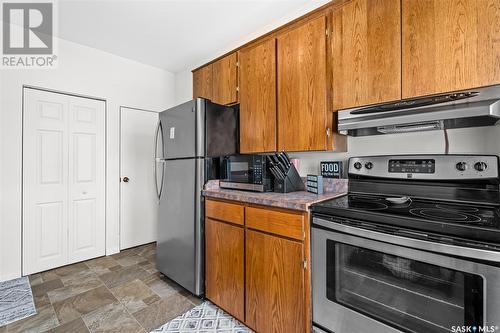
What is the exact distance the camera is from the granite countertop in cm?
143

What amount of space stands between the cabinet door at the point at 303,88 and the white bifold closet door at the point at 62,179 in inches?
95.1

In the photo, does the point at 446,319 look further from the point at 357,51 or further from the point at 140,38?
the point at 140,38

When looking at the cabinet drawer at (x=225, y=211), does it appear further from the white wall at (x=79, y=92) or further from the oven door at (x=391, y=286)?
the white wall at (x=79, y=92)

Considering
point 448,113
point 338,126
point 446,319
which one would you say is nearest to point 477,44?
point 448,113

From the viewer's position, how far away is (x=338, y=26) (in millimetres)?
1669

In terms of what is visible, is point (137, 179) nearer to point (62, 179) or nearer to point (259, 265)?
point (62, 179)

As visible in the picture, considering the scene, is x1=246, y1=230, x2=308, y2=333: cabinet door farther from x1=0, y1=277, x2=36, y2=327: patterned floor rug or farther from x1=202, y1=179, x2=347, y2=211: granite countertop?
x1=0, y1=277, x2=36, y2=327: patterned floor rug

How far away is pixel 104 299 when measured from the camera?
208cm

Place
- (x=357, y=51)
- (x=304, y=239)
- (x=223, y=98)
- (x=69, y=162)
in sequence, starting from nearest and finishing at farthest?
1. (x=304, y=239)
2. (x=357, y=51)
3. (x=223, y=98)
4. (x=69, y=162)

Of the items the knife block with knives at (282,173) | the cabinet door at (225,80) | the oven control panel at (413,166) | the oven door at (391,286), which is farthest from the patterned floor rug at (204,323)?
the cabinet door at (225,80)

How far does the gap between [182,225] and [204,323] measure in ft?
2.62

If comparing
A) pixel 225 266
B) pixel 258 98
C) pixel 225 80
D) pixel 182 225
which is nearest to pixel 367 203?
pixel 225 266

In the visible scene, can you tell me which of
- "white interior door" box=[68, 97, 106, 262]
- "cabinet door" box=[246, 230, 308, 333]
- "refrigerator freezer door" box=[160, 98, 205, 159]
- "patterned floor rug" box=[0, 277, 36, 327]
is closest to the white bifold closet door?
"white interior door" box=[68, 97, 106, 262]

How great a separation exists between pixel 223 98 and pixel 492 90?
6.66 feet
